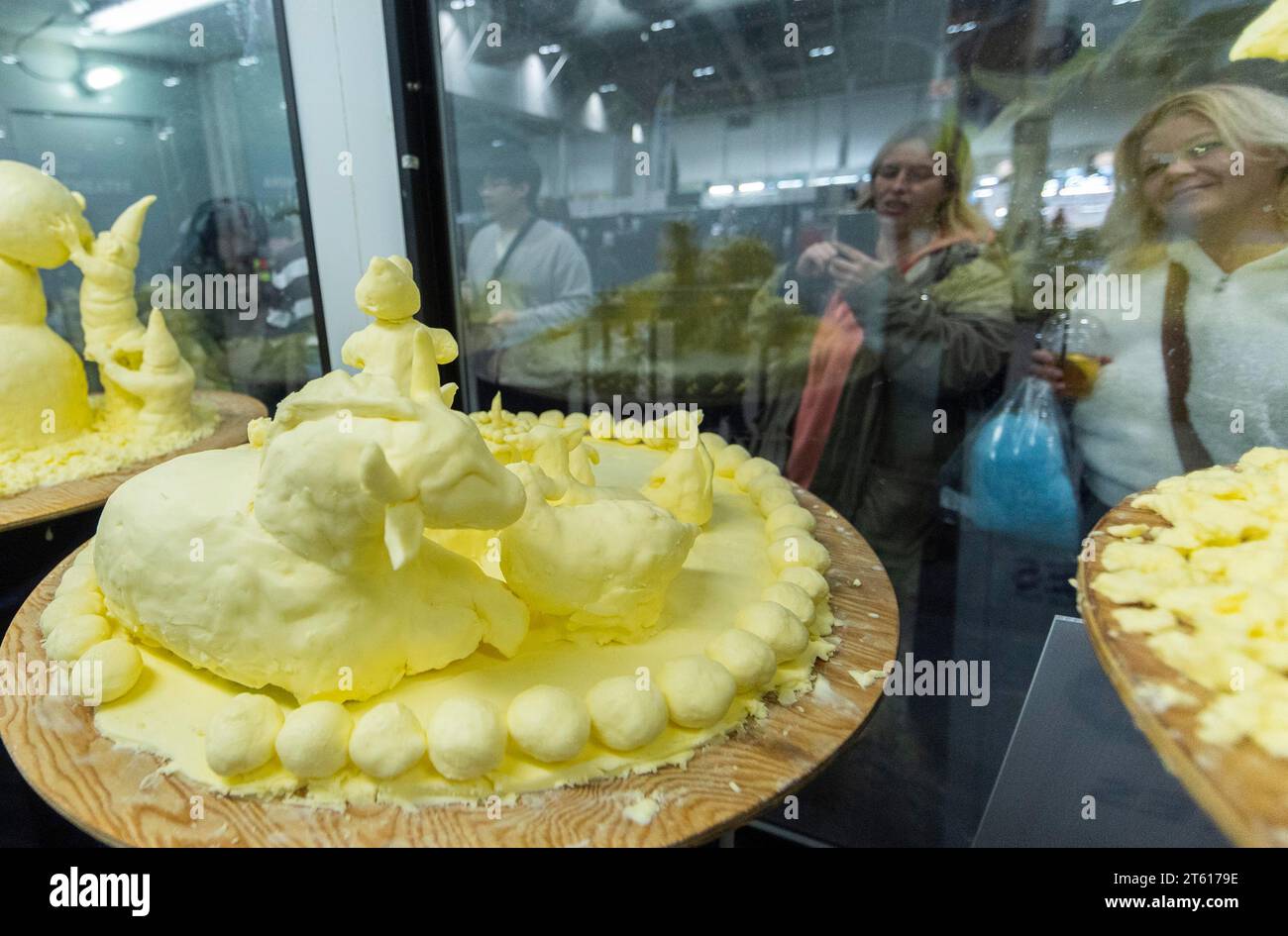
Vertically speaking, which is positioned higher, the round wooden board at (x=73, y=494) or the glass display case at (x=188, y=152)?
the glass display case at (x=188, y=152)

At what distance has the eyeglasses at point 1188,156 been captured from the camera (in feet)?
9.12

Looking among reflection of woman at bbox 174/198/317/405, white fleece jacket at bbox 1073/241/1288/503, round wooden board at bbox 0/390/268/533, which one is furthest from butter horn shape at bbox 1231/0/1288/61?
reflection of woman at bbox 174/198/317/405

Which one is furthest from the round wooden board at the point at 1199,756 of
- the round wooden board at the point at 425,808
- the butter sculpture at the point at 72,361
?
the butter sculpture at the point at 72,361

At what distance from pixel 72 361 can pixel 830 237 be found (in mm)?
3734

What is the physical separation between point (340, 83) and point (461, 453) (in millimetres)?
3562

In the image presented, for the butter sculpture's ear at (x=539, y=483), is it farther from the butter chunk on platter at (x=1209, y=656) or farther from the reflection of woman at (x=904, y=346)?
the reflection of woman at (x=904, y=346)

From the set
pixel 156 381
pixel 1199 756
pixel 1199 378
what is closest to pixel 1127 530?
pixel 1199 756

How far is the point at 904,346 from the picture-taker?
12.1 feet

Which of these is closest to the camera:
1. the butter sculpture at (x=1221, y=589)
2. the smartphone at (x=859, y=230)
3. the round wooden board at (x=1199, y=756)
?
the round wooden board at (x=1199, y=756)

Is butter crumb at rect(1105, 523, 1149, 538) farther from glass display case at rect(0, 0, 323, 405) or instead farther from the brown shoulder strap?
glass display case at rect(0, 0, 323, 405)

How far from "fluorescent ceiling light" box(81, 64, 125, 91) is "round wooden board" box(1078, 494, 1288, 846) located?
572 centimetres

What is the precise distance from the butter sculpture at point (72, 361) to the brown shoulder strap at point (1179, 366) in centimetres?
441
